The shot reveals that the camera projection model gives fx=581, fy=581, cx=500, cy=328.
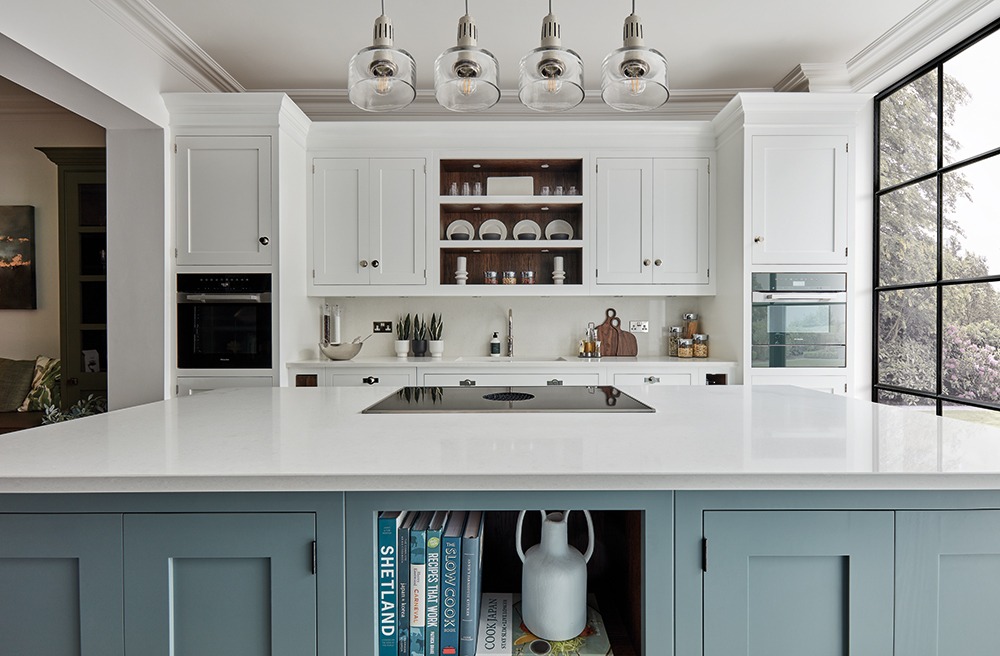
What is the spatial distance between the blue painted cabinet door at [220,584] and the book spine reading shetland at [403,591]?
0.15 metres

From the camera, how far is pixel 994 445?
112cm

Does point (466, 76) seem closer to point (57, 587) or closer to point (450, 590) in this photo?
point (450, 590)

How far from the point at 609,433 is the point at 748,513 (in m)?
0.32

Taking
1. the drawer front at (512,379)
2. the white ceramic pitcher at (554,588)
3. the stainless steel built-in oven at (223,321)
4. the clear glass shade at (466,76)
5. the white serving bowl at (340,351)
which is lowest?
the white ceramic pitcher at (554,588)

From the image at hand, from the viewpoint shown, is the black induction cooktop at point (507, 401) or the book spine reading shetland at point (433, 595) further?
the black induction cooktop at point (507, 401)

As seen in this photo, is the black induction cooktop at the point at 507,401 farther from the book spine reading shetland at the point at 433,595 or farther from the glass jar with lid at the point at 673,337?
the glass jar with lid at the point at 673,337

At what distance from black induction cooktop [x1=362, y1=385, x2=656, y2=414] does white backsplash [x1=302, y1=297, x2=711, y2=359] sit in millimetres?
2055

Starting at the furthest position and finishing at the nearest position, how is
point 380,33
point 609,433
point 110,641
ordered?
point 380,33, point 609,433, point 110,641

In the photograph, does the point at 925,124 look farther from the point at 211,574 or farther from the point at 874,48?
the point at 211,574

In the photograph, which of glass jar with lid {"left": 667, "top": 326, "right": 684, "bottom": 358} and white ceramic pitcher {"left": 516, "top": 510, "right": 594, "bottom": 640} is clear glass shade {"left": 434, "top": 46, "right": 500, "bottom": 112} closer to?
white ceramic pitcher {"left": 516, "top": 510, "right": 594, "bottom": 640}

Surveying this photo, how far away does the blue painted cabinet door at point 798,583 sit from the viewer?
100cm

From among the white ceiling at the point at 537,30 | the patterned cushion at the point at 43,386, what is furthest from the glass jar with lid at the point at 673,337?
the patterned cushion at the point at 43,386

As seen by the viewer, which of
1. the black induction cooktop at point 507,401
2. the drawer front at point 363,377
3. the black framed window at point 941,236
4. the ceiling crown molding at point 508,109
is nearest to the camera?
the black induction cooktop at point 507,401

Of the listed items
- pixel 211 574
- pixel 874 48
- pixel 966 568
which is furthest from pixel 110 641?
pixel 874 48
